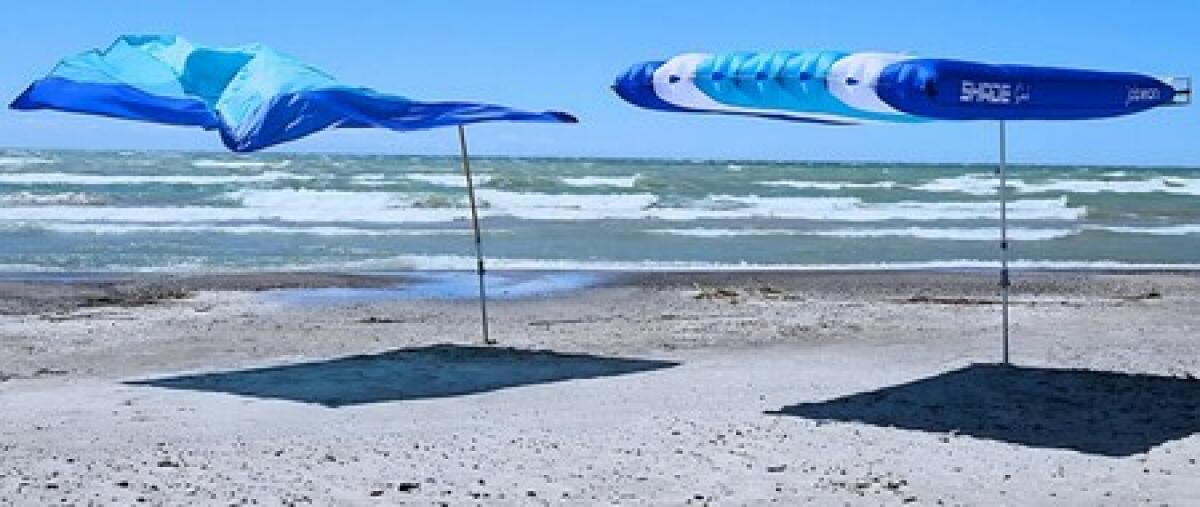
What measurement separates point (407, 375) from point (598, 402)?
5.71 ft

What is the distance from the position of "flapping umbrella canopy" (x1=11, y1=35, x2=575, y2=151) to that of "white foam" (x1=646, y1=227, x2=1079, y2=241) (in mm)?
18229

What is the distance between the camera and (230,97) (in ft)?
34.9

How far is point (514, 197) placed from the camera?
46.3m

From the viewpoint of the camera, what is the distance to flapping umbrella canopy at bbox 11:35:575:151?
33.5 feet

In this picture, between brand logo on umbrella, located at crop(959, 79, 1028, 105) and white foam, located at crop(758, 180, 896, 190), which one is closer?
Result: brand logo on umbrella, located at crop(959, 79, 1028, 105)

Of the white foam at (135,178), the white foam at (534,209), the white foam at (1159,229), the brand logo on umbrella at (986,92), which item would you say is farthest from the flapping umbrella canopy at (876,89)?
the white foam at (135,178)

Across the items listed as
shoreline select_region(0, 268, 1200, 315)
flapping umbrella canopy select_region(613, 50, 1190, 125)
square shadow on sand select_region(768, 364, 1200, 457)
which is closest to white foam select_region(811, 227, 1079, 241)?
shoreline select_region(0, 268, 1200, 315)

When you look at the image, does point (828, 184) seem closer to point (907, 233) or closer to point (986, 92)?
point (907, 233)

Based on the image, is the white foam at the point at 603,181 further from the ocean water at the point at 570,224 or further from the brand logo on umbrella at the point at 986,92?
the brand logo on umbrella at the point at 986,92

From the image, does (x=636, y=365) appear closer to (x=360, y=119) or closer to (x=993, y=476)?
(x=360, y=119)

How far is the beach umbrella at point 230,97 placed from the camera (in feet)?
33.5

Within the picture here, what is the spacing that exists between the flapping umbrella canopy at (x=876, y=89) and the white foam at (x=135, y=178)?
46757 mm

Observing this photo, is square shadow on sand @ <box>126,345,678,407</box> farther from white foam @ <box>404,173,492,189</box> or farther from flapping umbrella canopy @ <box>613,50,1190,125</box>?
white foam @ <box>404,173,492,189</box>

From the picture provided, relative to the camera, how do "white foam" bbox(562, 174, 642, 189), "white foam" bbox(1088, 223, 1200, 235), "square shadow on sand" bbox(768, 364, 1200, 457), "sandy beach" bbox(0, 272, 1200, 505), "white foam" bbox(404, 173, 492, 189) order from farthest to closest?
"white foam" bbox(562, 174, 642, 189), "white foam" bbox(404, 173, 492, 189), "white foam" bbox(1088, 223, 1200, 235), "square shadow on sand" bbox(768, 364, 1200, 457), "sandy beach" bbox(0, 272, 1200, 505)
